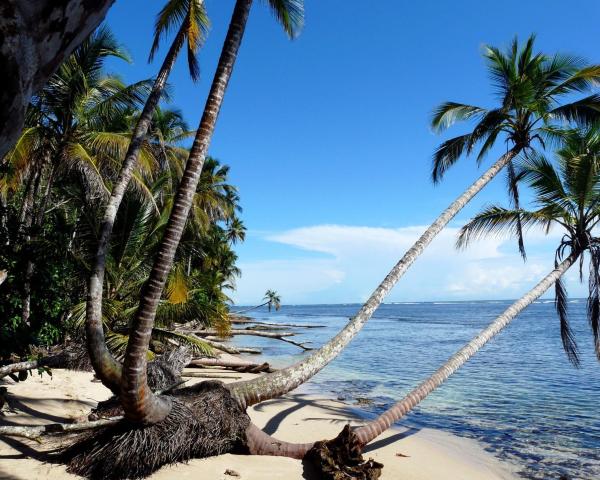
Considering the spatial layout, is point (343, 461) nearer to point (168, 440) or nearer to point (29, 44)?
point (168, 440)

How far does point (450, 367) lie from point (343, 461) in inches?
116

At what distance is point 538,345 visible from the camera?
31.1 metres

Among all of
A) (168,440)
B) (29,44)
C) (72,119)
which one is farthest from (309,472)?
(72,119)

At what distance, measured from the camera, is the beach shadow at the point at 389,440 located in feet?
25.2

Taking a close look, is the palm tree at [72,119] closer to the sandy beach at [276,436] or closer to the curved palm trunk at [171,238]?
the sandy beach at [276,436]

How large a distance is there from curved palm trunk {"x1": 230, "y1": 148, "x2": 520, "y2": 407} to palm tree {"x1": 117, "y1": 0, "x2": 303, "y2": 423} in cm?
173

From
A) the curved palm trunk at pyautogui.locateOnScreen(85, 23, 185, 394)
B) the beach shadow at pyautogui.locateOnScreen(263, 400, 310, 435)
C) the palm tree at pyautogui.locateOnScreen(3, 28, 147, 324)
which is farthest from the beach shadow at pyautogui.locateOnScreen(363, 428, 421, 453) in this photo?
the palm tree at pyautogui.locateOnScreen(3, 28, 147, 324)

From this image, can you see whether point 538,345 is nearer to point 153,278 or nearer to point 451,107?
point 451,107

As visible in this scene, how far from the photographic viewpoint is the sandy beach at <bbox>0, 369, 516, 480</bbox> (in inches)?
199

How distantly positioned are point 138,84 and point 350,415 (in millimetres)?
9544

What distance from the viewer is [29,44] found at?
4.43 feet

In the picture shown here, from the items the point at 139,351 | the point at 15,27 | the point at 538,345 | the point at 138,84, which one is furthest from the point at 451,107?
the point at 538,345

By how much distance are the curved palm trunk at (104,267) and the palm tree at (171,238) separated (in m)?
0.77

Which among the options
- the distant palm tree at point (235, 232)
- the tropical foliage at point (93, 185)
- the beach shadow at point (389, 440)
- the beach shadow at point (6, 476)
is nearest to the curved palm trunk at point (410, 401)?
the beach shadow at point (389, 440)
